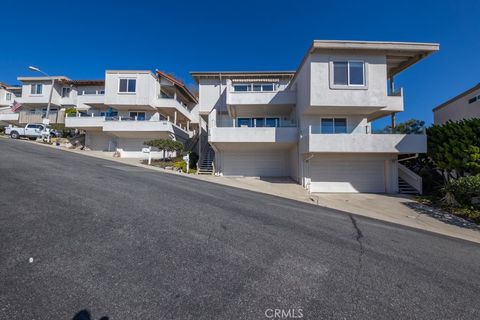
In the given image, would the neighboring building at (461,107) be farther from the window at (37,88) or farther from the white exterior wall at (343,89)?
the window at (37,88)

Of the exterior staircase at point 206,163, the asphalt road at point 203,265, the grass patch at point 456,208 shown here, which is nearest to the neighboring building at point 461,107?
the grass patch at point 456,208

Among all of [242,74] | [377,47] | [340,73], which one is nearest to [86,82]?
[242,74]

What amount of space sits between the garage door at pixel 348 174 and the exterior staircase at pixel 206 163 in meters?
8.81

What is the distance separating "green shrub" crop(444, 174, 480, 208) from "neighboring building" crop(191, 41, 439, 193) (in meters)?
2.92

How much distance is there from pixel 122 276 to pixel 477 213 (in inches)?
556

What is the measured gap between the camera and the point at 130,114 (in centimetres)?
2408

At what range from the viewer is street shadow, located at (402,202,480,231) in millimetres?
8875

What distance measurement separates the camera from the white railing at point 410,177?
14281 millimetres

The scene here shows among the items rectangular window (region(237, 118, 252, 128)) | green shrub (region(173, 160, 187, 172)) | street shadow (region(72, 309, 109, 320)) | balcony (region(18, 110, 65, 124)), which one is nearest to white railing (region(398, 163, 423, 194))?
rectangular window (region(237, 118, 252, 128))

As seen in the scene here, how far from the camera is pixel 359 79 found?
13.8 meters

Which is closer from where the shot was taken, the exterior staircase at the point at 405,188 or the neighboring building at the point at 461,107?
the exterior staircase at the point at 405,188

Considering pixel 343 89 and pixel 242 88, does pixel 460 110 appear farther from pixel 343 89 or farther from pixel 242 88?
pixel 242 88

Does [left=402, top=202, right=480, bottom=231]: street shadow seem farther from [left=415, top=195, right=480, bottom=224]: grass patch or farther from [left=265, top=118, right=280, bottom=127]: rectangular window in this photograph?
[left=265, top=118, right=280, bottom=127]: rectangular window

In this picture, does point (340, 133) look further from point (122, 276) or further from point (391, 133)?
point (122, 276)
